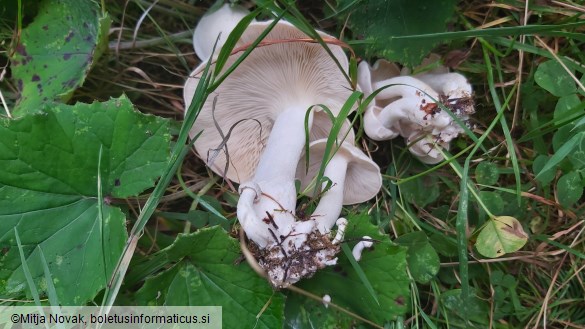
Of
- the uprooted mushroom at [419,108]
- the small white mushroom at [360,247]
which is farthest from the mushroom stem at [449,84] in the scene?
the small white mushroom at [360,247]

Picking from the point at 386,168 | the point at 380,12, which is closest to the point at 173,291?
the point at 386,168

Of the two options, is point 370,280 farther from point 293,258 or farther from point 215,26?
point 215,26

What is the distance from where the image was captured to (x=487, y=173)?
1528 millimetres

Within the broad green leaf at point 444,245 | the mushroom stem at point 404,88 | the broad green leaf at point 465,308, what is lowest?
the broad green leaf at point 465,308

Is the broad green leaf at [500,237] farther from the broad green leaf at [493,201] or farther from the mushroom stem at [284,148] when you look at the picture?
the mushroom stem at [284,148]

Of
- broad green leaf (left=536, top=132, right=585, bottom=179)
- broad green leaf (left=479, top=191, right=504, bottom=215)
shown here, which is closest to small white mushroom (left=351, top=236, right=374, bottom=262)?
broad green leaf (left=479, top=191, right=504, bottom=215)

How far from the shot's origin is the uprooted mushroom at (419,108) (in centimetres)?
142

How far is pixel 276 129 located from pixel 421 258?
1.96 feet

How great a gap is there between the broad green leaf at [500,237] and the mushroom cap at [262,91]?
588 mm

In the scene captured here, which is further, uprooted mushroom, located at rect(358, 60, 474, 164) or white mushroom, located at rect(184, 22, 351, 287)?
uprooted mushroom, located at rect(358, 60, 474, 164)

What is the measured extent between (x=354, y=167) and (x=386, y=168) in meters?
0.17

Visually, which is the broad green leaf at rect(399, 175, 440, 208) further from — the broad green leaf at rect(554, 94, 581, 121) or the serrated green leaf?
the serrated green leaf

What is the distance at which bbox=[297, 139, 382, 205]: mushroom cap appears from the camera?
4.82 ft

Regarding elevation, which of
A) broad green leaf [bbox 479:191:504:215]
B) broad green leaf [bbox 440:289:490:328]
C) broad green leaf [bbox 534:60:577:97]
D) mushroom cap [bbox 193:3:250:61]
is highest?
mushroom cap [bbox 193:3:250:61]
